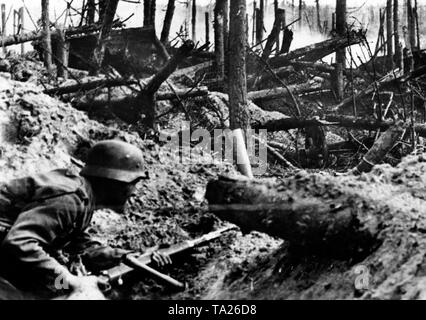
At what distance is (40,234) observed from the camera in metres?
3.31

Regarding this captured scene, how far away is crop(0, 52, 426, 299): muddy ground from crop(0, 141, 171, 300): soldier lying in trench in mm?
756

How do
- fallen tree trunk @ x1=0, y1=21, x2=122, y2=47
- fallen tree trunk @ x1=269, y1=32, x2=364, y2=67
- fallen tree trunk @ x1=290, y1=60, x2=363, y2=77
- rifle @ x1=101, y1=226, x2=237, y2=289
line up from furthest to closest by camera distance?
fallen tree trunk @ x1=0, y1=21, x2=122, y2=47 → fallen tree trunk @ x1=269, y1=32, x2=364, y2=67 → fallen tree trunk @ x1=290, y1=60, x2=363, y2=77 → rifle @ x1=101, y1=226, x2=237, y2=289

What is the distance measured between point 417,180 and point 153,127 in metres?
4.76

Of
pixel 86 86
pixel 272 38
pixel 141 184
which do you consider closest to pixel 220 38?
pixel 272 38

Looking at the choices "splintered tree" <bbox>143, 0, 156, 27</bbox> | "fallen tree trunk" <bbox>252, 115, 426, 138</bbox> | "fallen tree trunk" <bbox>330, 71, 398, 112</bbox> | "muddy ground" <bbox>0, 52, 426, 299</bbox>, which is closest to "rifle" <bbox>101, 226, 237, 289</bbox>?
"muddy ground" <bbox>0, 52, 426, 299</bbox>

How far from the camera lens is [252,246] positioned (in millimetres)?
5156

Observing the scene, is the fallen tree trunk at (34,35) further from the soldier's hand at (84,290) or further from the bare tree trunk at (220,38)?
the soldier's hand at (84,290)

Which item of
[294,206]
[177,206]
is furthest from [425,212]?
[177,206]

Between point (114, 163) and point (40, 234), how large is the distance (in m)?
0.66

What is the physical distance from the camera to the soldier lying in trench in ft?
10.7

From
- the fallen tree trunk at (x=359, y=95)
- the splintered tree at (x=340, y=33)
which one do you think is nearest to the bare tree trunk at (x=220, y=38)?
the splintered tree at (x=340, y=33)

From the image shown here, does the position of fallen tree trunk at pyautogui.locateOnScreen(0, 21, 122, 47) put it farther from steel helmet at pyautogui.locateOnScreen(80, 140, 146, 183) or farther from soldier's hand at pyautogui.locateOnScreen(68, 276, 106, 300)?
soldier's hand at pyautogui.locateOnScreen(68, 276, 106, 300)

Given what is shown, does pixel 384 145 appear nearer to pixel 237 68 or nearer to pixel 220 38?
pixel 237 68
